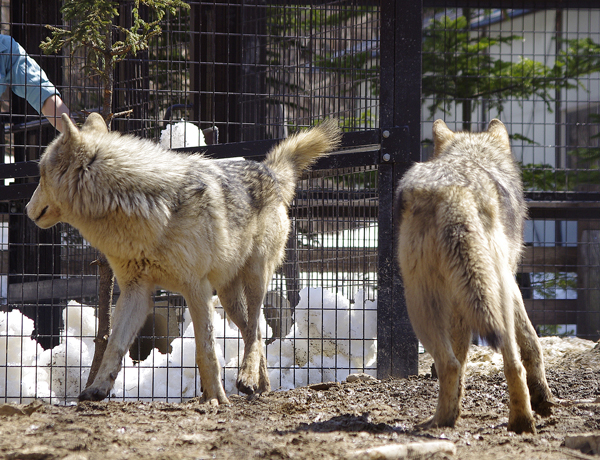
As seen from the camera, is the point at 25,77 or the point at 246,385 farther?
the point at 25,77

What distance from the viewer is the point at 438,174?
333 cm

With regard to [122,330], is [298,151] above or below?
above

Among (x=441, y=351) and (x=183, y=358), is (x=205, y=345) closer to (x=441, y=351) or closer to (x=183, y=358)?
(x=441, y=351)

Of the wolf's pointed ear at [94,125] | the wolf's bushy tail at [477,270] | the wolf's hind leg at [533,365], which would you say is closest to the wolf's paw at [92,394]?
the wolf's pointed ear at [94,125]

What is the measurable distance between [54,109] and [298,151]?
2033mm

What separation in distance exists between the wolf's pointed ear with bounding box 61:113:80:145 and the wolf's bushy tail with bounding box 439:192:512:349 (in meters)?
2.20

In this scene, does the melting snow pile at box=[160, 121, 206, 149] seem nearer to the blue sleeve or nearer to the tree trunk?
the tree trunk

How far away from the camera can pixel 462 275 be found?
2979mm

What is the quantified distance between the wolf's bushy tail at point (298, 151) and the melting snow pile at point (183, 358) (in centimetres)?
116

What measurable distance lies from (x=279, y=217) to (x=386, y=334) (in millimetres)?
1339

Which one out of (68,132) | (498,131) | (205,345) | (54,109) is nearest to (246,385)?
(205,345)

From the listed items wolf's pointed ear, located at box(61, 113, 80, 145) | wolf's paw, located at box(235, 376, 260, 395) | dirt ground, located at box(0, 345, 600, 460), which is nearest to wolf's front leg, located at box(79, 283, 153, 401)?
dirt ground, located at box(0, 345, 600, 460)

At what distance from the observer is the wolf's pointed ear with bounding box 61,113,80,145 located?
11.9 ft

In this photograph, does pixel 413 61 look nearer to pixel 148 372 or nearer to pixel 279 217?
pixel 279 217
